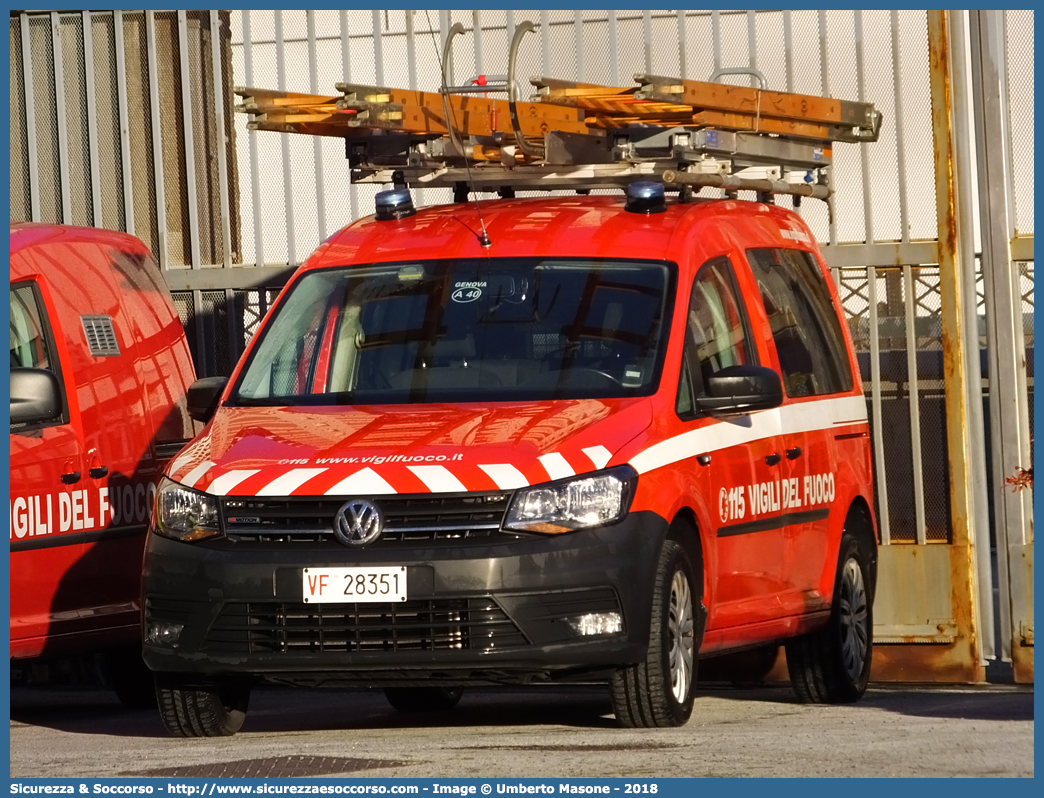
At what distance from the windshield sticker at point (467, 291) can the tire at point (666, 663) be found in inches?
60.9

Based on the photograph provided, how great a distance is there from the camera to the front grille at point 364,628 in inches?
276

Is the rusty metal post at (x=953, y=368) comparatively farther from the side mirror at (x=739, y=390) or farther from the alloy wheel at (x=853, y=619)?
the side mirror at (x=739, y=390)

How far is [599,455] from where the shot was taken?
7.22m

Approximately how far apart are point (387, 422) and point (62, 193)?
19.2 ft

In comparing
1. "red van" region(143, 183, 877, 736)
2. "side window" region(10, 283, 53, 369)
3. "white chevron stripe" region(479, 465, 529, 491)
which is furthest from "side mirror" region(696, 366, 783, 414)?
"side window" region(10, 283, 53, 369)

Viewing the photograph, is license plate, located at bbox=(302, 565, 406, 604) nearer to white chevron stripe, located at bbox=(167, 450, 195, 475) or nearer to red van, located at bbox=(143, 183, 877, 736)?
red van, located at bbox=(143, 183, 877, 736)

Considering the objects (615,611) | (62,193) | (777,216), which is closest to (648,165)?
(777,216)

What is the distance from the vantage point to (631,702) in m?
7.39

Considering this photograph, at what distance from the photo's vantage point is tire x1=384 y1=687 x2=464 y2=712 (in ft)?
31.6

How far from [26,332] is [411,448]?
8.92 ft

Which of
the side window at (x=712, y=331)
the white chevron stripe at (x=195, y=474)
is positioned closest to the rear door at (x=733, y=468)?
the side window at (x=712, y=331)

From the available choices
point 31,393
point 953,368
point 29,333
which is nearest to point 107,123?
point 29,333

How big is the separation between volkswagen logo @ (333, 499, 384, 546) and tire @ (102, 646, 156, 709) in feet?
10.2

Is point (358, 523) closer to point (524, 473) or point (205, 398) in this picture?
point (524, 473)
